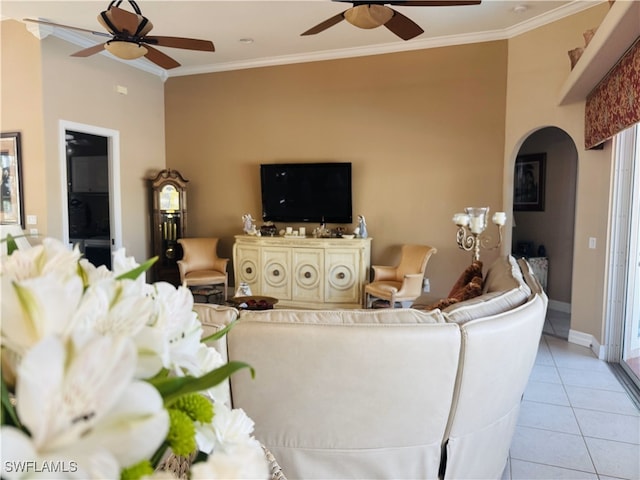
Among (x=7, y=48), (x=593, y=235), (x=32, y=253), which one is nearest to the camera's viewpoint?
(x=32, y=253)

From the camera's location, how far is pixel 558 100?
4.43 m

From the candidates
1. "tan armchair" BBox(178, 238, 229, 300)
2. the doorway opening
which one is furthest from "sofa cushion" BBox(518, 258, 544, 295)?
the doorway opening

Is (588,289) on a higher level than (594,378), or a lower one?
higher

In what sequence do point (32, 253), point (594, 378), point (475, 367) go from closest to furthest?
1. point (32, 253)
2. point (475, 367)
3. point (594, 378)

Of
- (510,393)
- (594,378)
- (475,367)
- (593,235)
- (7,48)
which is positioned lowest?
(594,378)

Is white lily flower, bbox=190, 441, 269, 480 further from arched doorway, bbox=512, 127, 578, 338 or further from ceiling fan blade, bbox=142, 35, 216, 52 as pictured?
arched doorway, bbox=512, 127, 578, 338

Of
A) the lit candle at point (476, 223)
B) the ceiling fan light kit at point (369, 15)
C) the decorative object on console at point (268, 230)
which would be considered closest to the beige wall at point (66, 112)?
the decorative object on console at point (268, 230)

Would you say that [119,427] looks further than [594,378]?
No

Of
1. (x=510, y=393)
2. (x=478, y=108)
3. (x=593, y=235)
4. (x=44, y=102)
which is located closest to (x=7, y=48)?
(x=44, y=102)

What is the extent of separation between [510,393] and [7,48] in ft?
19.5

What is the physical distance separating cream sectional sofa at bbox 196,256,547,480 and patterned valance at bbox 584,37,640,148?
2041 millimetres

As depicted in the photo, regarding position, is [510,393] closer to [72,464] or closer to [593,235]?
[72,464]

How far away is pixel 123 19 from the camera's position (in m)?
3.16

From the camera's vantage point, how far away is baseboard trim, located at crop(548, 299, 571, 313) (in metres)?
5.62
